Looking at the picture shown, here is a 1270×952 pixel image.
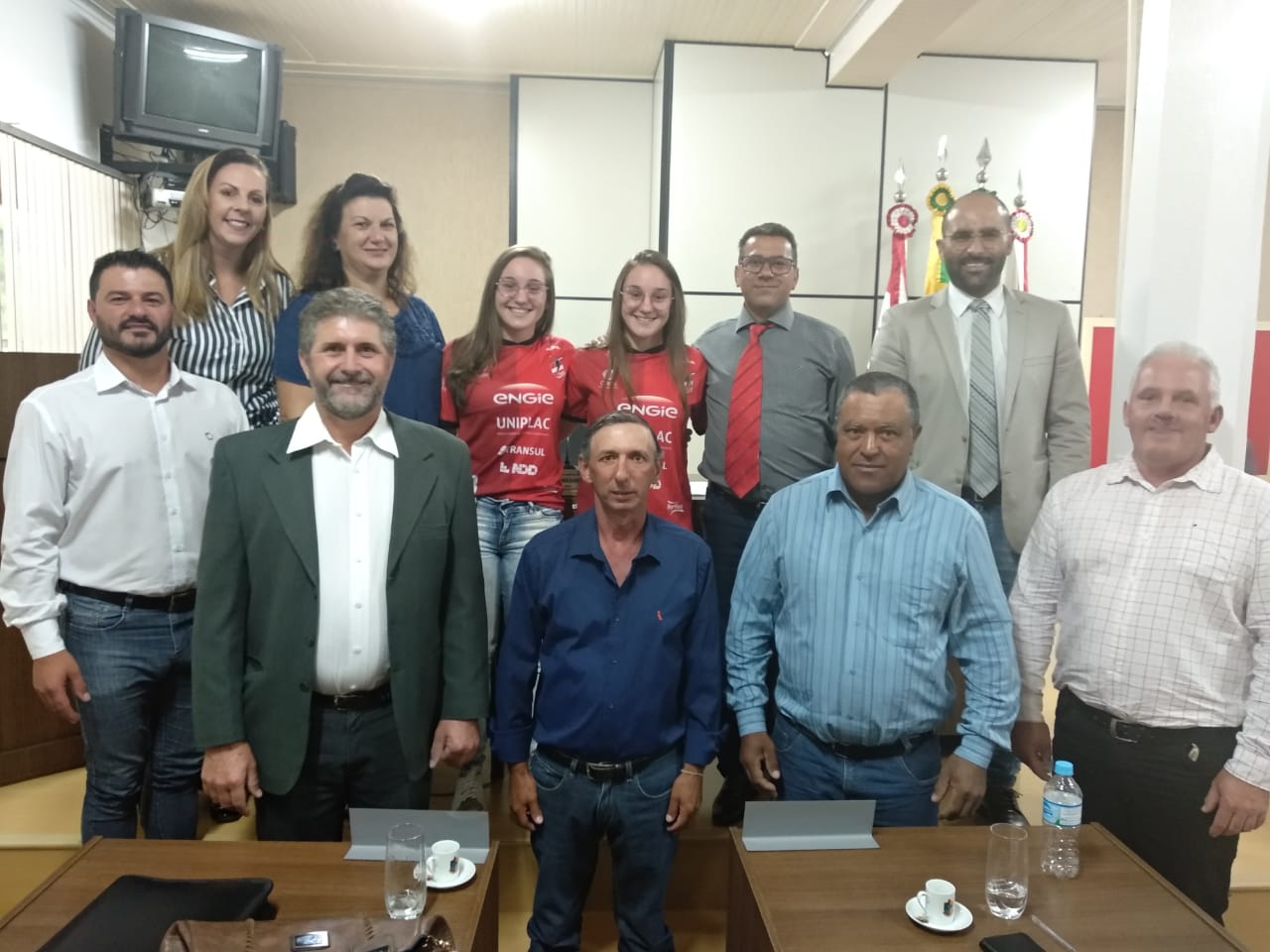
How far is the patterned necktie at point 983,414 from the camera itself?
8.10ft

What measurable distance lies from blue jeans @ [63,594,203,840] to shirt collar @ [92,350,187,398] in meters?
0.48

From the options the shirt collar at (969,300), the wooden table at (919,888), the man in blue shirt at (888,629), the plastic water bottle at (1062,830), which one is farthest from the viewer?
the shirt collar at (969,300)

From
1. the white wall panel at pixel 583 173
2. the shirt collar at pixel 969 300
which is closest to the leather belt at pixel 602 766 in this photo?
the shirt collar at pixel 969 300

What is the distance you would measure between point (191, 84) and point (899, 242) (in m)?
3.80

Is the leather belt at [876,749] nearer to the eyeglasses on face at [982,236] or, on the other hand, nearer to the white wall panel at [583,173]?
the eyeglasses on face at [982,236]

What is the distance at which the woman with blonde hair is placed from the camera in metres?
2.31

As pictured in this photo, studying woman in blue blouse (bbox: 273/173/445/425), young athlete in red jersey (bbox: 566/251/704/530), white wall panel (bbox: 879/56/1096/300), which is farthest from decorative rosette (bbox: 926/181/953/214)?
woman in blue blouse (bbox: 273/173/445/425)

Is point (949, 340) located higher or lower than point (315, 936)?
higher

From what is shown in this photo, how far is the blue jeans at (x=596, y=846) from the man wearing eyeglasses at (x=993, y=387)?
1.11 m

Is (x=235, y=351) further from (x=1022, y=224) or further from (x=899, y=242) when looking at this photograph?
(x=1022, y=224)

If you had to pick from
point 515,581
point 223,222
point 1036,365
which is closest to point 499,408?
point 515,581

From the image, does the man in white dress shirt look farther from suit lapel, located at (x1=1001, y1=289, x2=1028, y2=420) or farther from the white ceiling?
the white ceiling

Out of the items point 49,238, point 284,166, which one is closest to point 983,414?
point 49,238

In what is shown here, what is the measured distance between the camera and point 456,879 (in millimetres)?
1521
